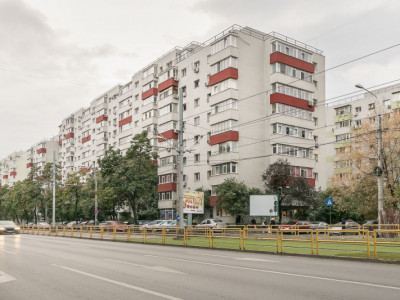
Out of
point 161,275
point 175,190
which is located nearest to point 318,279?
point 161,275

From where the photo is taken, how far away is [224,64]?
54.2 metres

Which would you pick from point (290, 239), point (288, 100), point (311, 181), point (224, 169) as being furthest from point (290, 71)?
point (290, 239)

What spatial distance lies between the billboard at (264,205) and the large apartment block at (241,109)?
30.9 ft

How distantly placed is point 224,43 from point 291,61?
28.6 feet

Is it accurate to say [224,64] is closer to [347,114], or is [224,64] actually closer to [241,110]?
A: [241,110]

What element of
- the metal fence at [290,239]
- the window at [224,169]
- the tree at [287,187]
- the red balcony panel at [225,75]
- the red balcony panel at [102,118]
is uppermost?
the red balcony panel at [102,118]

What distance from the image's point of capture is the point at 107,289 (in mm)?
8852

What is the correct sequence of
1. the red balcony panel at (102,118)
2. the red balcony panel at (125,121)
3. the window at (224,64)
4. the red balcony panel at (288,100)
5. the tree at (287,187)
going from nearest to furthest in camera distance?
the tree at (287,187) → the window at (224,64) → the red balcony panel at (288,100) → the red balcony panel at (125,121) → the red balcony panel at (102,118)

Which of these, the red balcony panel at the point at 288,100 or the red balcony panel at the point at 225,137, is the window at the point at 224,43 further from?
the red balcony panel at the point at 225,137

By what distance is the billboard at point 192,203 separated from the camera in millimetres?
46031

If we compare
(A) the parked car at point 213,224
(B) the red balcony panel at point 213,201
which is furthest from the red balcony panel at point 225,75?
(A) the parked car at point 213,224

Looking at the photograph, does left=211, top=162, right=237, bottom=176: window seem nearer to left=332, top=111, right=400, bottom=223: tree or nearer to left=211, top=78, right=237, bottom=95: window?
left=211, top=78, right=237, bottom=95: window

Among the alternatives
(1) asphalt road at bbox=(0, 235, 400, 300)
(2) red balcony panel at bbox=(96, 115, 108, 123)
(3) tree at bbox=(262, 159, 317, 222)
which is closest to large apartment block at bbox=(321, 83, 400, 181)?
(3) tree at bbox=(262, 159, 317, 222)

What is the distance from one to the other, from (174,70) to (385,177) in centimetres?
3542
